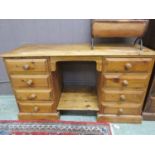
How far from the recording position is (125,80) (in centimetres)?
133

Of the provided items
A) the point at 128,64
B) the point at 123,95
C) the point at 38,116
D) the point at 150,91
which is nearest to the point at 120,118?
the point at 123,95

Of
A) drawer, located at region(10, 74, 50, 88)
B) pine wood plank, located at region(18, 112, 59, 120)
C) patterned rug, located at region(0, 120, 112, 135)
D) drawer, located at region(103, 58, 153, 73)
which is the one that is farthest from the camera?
pine wood plank, located at region(18, 112, 59, 120)

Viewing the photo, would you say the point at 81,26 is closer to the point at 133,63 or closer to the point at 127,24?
the point at 127,24

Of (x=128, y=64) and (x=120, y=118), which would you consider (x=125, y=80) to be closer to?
(x=128, y=64)

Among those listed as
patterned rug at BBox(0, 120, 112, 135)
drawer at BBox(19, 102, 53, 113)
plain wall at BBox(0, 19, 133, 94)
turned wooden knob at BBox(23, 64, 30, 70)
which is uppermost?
plain wall at BBox(0, 19, 133, 94)

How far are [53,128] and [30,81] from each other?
0.52m

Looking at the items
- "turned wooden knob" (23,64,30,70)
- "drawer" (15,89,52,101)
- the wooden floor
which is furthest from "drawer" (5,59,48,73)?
the wooden floor

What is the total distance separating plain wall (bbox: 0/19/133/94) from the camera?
1.63 m

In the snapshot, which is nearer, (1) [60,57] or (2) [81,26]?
(1) [60,57]

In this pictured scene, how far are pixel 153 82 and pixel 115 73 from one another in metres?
0.36

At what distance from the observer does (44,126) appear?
1535mm

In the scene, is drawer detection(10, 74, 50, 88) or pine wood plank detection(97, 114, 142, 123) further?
pine wood plank detection(97, 114, 142, 123)

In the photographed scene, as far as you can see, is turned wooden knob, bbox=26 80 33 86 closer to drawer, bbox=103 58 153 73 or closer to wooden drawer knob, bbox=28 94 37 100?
wooden drawer knob, bbox=28 94 37 100
